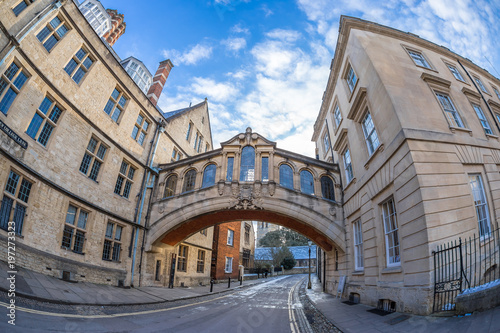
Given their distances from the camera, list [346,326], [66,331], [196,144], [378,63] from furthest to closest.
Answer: [196,144] < [378,63] < [346,326] < [66,331]

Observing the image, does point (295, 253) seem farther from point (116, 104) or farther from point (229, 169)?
point (116, 104)

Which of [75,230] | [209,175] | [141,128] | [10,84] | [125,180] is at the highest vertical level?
[141,128]

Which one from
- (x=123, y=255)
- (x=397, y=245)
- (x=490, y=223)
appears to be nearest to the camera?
(x=490, y=223)

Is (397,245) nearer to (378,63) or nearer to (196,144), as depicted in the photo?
(378,63)

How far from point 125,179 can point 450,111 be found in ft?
58.7

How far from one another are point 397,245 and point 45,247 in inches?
552

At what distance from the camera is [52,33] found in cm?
1103

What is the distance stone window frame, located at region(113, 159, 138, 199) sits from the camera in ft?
49.6

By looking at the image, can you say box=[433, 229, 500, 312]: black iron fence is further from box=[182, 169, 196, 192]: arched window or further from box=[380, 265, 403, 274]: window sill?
box=[182, 169, 196, 192]: arched window

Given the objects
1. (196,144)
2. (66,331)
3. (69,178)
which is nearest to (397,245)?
(66,331)

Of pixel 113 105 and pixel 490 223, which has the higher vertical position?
pixel 113 105

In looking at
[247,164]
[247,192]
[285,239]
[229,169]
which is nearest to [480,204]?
[247,192]

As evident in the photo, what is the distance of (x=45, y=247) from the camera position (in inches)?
388

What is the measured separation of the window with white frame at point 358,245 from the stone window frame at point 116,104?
15.6 meters
